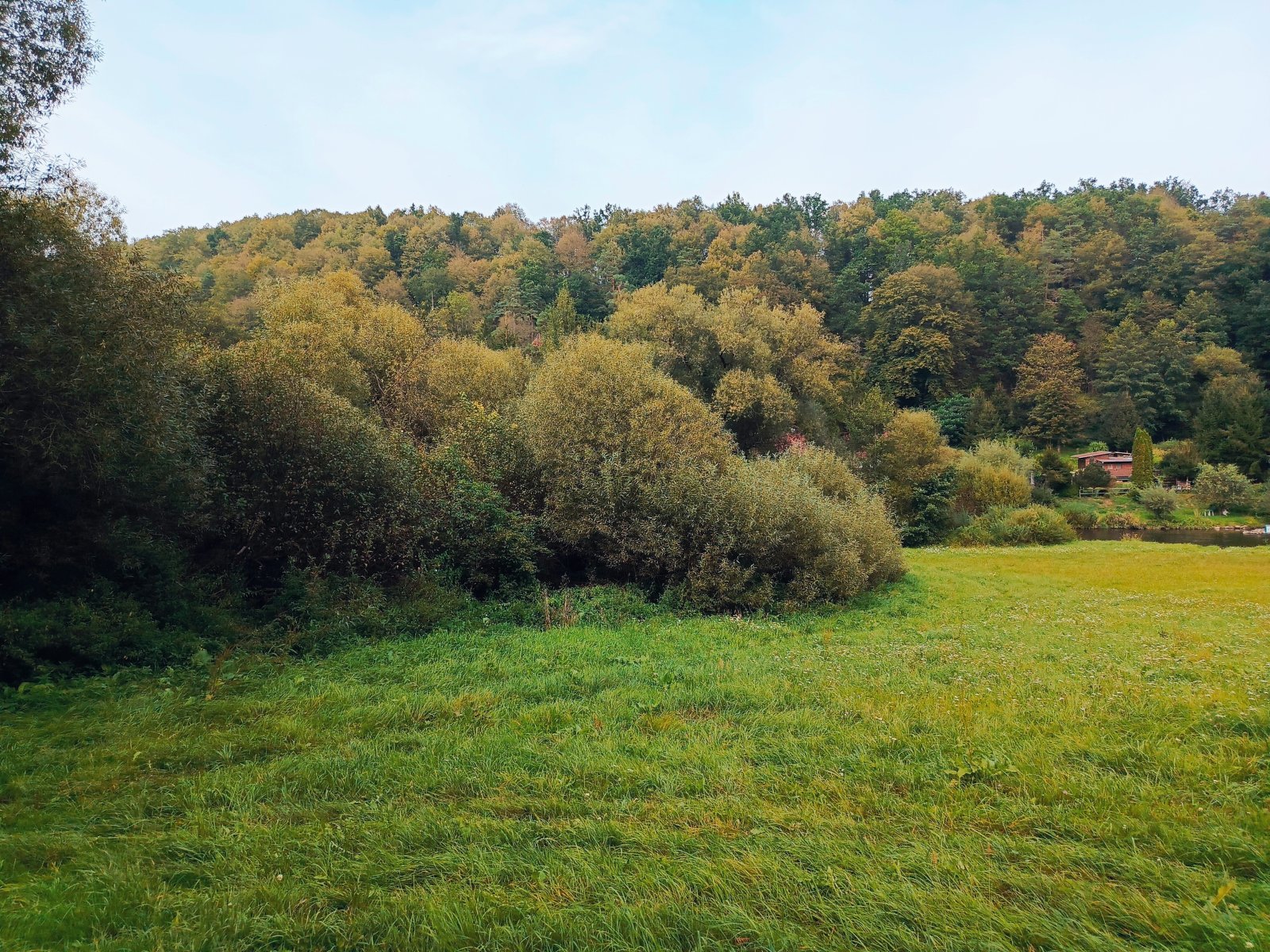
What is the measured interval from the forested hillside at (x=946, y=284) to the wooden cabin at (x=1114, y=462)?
6502 millimetres

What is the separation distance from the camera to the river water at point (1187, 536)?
4262cm

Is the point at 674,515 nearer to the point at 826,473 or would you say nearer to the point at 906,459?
the point at 826,473

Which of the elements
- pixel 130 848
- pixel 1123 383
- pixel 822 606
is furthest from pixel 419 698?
pixel 1123 383

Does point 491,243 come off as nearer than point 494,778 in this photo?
No

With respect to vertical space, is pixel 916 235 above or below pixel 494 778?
above

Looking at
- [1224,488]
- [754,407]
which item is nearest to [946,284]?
[1224,488]

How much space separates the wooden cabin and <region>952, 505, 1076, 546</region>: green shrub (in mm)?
26594

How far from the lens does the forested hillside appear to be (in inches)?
2869

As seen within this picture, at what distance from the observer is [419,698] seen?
340 inches

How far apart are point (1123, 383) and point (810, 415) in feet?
181

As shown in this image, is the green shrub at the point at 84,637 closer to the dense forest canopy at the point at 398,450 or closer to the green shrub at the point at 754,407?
the dense forest canopy at the point at 398,450

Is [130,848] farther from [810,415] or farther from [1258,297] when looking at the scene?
[1258,297]

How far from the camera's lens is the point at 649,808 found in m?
5.31

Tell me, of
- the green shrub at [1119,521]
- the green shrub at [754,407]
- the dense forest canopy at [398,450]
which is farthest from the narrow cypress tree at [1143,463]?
the green shrub at [754,407]
